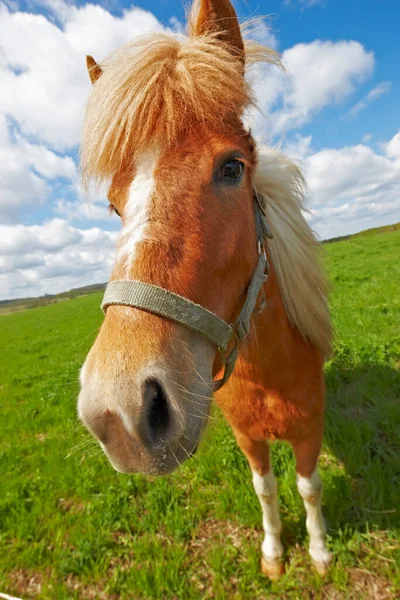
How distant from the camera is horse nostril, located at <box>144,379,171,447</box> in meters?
1.09

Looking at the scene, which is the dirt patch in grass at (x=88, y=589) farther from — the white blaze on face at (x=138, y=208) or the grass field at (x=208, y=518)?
the white blaze on face at (x=138, y=208)

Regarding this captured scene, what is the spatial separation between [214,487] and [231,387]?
150 cm

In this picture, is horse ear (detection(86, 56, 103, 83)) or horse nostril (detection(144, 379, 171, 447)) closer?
horse nostril (detection(144, 379, 171, 447))

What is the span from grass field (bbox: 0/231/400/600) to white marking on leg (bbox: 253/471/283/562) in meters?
0.13

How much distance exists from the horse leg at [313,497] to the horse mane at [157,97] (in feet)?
6.98

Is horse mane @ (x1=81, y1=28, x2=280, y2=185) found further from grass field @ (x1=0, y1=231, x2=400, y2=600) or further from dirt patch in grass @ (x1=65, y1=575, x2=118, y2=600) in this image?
dirt patch in grass @ (x1=65, y1=575, x2=118, y2=600)

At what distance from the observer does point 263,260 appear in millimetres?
1783

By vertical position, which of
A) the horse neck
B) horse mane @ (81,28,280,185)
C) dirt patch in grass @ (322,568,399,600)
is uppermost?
horse mane @ (81,28,280,185)

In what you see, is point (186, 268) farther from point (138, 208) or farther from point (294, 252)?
point (294, 252)

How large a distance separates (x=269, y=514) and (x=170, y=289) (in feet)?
7.37

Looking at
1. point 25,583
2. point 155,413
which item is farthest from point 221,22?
point 25,583

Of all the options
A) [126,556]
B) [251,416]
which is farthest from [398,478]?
[126,556]

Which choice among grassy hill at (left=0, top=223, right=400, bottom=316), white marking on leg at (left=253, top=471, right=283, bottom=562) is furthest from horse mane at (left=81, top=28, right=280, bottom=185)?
grassy hill at (left=0, top=223, right=400, bottom=316)

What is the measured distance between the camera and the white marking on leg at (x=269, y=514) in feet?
8.43
